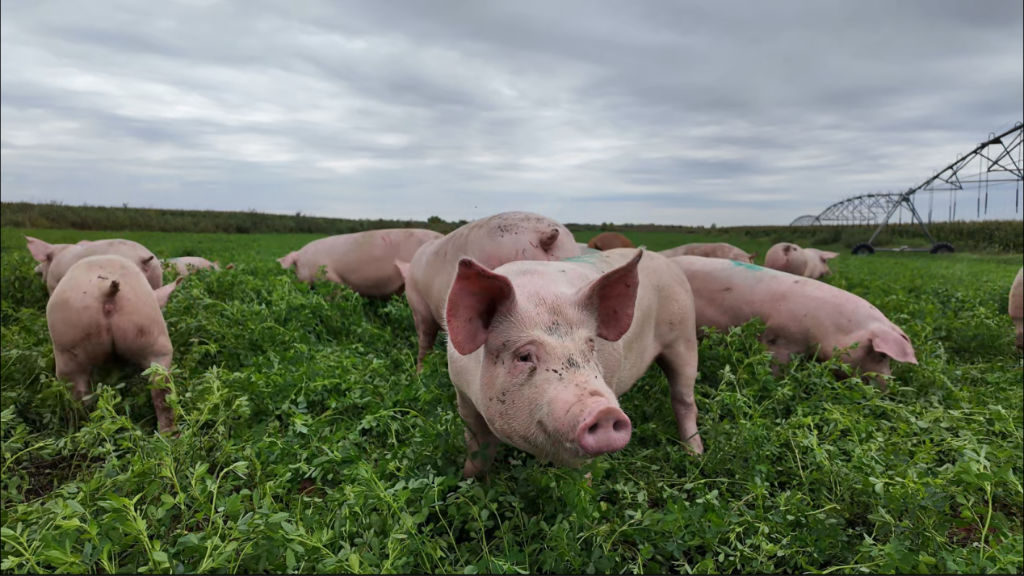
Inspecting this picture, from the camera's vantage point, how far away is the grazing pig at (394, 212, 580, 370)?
4449 millimetres

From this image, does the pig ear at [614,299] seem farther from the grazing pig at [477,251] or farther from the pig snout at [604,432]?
the grazing pig at [477,251]

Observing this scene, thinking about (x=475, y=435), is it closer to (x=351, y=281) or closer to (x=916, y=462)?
(x=916, y=462)

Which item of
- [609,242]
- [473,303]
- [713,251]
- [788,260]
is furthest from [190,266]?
[788,260]

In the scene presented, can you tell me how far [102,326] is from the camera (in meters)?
4.08

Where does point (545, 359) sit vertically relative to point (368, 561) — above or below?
above

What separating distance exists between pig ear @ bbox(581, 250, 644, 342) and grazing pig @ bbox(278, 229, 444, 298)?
568 centimetres

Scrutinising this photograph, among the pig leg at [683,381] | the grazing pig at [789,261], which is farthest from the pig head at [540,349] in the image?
the grazing pig at [789,261]

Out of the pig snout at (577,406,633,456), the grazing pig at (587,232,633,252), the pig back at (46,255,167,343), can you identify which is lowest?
the pig snout at (577,406,633,456)

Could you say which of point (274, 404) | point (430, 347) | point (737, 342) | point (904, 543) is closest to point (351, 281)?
point (430, 347)

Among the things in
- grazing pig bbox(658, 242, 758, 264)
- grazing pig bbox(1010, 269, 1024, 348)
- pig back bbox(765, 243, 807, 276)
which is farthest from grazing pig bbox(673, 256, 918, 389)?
pig back bbox(765, 243, 807, 276)

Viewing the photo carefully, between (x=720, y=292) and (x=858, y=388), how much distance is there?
1.85m

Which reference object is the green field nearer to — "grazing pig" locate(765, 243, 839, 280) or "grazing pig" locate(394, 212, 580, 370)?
"grazing pig" locate(394, 212, 580, 370)

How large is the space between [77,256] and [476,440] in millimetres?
6164

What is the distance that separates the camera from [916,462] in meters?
3.09
